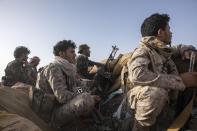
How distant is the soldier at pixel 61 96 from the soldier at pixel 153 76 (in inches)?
29.3

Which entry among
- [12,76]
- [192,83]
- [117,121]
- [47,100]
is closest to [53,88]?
[47,100]

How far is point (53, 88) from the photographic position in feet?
17.7

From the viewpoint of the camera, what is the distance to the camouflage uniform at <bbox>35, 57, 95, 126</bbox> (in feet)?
17.0

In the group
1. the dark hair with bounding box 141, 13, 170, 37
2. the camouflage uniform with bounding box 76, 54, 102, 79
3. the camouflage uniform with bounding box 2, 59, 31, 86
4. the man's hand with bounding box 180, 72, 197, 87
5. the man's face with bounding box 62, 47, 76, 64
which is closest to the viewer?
the man's hand with bounding box 180, 72, 197, 87

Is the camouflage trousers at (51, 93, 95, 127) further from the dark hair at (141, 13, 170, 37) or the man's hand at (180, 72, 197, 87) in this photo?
the man's hand at (180, 72, 197, 87)

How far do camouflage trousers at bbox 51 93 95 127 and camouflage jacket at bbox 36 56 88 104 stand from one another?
0.14m

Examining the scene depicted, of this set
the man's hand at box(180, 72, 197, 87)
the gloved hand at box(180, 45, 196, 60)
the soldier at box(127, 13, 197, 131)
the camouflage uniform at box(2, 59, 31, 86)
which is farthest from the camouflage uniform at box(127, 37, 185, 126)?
the camouflage uniform at box(2, 59, 31, 86)

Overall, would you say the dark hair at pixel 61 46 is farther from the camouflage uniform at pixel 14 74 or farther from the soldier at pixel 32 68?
the soldier at pixel 32 68

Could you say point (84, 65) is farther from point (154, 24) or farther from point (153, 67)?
point (153, 67)

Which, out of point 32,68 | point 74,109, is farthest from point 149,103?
point 32,68

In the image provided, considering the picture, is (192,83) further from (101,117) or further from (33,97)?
(33,97)

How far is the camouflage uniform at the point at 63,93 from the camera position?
5.17 metres

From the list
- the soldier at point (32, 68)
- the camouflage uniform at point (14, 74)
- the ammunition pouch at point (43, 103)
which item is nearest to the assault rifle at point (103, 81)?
the ammunition pouch at point (43, 103)

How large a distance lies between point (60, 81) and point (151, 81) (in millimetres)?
1549
